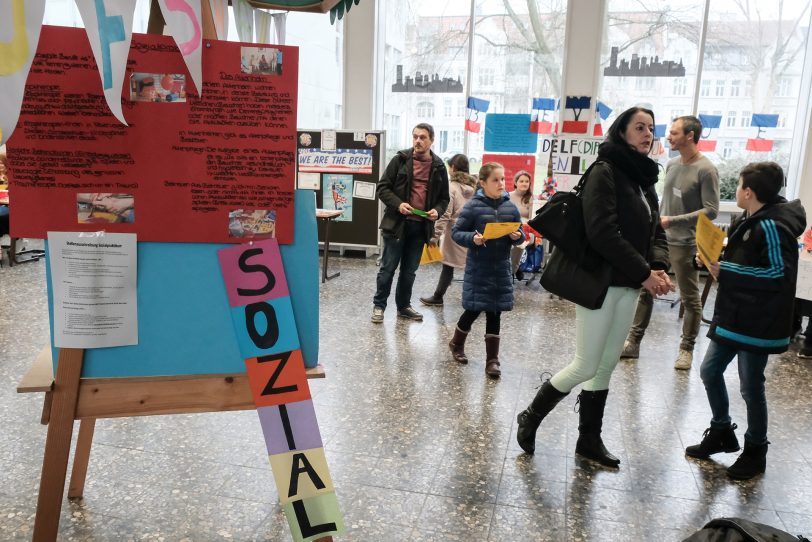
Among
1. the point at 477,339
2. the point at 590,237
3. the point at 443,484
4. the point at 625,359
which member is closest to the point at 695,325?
the point at 625,359

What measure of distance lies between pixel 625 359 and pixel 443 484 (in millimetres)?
2246

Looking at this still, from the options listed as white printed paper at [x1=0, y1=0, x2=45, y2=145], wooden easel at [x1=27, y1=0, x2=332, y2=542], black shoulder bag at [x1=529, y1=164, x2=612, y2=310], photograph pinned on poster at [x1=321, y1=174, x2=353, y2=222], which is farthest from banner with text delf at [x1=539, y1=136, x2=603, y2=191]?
white printed paper at [x1=0, y1=0, x2=45, y2=145]

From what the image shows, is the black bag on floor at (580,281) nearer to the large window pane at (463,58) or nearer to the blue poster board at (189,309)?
the blue poster board at (189,309)

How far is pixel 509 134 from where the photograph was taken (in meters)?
8.00

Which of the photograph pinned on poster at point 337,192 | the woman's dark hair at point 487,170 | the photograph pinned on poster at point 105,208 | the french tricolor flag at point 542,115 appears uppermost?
the french tricolor flag at point 542,115

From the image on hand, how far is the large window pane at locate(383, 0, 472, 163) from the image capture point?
26.6ft

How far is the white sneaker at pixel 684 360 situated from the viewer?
4086mm

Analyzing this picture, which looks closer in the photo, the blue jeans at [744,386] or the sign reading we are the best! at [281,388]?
the sign reading we are the best! at [281,388]

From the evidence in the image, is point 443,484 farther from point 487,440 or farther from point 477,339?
point 477,339

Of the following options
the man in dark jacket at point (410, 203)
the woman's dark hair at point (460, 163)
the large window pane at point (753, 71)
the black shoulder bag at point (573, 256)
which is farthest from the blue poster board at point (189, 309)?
the large window pane at point (753, 71)

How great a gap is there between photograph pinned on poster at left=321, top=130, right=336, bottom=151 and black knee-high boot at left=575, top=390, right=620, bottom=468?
546 cm

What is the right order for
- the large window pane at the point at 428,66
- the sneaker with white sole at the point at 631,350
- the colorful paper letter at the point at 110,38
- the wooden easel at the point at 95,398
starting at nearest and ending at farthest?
the colorful paper letter at the point at 110,38
the wooden easel at the point at 95,398
the sneaker with white sole at the point at 631,350
the large window pane at the point at 428,66

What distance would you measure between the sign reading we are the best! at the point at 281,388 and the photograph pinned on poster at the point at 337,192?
19.2 ft

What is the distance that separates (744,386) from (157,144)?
99.2 inches
